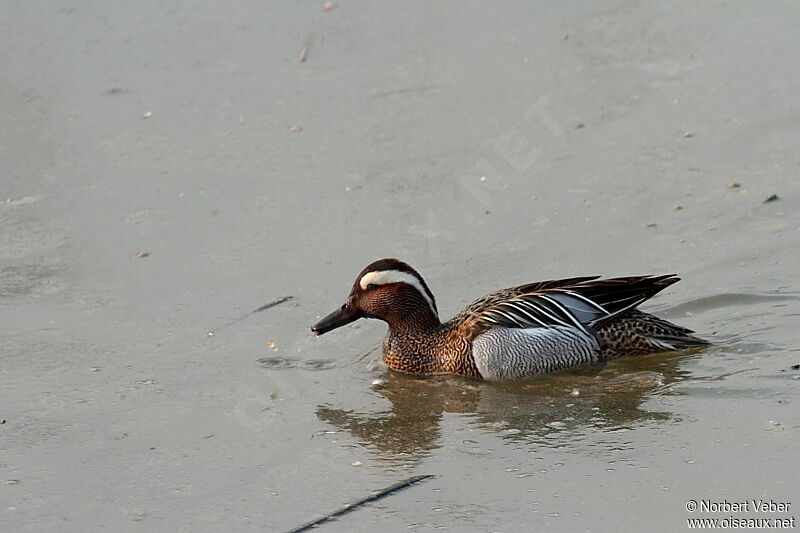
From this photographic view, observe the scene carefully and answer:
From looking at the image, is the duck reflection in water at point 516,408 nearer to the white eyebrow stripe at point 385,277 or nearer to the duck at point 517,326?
the duck at point 517,326

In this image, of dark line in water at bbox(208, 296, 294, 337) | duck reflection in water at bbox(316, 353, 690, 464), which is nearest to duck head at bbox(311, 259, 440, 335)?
duck reflection in water at bbox(316, 353, 690, 464)

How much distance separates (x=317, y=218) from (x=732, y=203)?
2798 mm

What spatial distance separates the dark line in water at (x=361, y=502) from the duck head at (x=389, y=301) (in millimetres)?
1849

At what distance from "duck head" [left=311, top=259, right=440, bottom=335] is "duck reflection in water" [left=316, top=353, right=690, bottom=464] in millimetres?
368

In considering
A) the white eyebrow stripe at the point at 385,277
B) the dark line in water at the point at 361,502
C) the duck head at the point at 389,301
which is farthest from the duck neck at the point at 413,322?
the dark line in water at the point at 361,502

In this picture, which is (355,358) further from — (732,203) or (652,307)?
(732,203)

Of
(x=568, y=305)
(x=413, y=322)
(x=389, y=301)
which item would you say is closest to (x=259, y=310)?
(x=389, y=301)

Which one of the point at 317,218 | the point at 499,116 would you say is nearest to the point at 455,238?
the point at 317,218

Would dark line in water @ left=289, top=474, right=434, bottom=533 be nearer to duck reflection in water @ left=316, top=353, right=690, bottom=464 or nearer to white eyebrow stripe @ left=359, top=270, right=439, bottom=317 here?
duck reflection in water @ left=316, top=353, right=690, bottom=464

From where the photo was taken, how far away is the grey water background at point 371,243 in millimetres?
6055

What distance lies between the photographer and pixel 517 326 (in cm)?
768

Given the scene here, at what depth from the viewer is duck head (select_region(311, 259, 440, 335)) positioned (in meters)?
7.83

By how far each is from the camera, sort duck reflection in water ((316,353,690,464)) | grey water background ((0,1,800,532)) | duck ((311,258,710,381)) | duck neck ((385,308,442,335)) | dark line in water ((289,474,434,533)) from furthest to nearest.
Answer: duck neck ((385,308,442,335)), duck ((311,258,710,381)), duck reflection in water ((316,353,690,464)), grey water background ((0,1,800,532)), dark line in water ((289,474,434,533))

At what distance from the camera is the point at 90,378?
7.45 m
